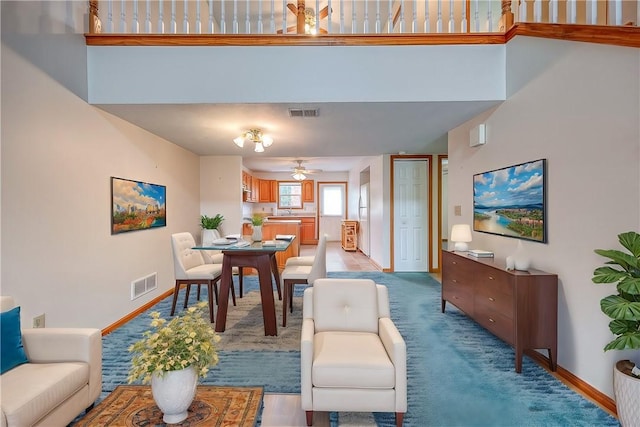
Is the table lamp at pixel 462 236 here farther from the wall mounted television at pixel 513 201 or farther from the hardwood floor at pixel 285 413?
the hardwood floor at pixel 285 413

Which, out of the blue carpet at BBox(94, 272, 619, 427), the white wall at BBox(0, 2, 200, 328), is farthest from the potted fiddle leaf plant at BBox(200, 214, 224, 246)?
the blue carpet at BBox(94, 272, 619, 427)

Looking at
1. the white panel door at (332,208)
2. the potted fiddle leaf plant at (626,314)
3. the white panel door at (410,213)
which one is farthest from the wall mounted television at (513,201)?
the white panel door at (332,208)

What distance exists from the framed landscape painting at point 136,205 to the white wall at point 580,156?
154 inches

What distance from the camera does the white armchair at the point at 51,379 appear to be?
1477 millimetres

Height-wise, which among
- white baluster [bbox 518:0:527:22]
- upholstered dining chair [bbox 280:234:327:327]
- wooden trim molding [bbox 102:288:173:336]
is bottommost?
wooden trim molding [bbox 102:288:173:336]

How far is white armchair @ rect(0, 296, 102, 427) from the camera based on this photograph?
1.48 m

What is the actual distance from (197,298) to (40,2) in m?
3.43

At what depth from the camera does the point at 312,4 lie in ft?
18.0

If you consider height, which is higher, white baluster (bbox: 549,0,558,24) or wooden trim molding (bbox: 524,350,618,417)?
white baluster (bbox: 549,0,558,24)

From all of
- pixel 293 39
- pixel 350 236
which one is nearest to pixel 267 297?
pixel 293 39

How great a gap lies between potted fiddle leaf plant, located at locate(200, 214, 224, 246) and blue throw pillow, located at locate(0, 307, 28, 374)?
11.5ft

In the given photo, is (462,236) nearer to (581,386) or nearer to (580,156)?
(580,156)

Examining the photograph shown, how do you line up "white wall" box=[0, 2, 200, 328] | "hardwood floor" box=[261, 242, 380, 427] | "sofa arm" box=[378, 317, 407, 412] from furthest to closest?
→ "white wall" box=[0, 2, 200, 328], "hardwood floor" box=[261, 242, 380, 427], "sofa arm" box=[378, 317, 407, 412]

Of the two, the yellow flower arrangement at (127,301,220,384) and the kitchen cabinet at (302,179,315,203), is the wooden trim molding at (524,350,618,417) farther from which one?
the kitchen cabinet at (302,179,315,203)
